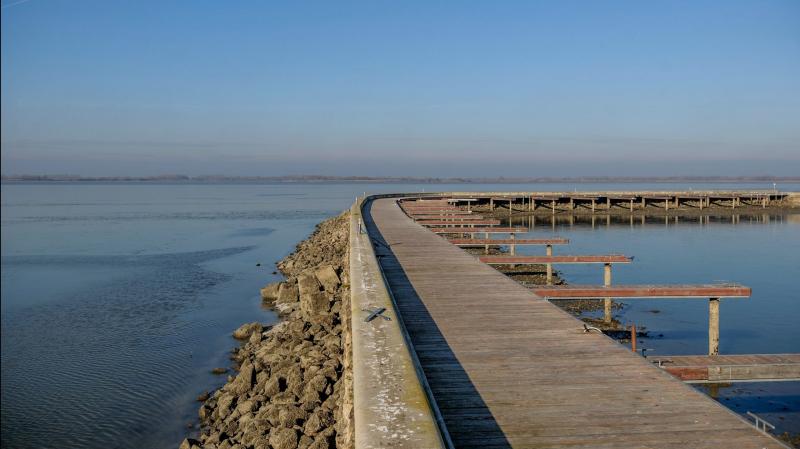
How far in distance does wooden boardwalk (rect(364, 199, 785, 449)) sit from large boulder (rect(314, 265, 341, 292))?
7059 mm

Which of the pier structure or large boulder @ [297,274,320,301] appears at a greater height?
the pier structure

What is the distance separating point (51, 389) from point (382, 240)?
377 inches

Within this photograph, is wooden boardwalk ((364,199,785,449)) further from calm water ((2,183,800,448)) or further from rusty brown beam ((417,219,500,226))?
rusty brown beam ((417,219,500,226))

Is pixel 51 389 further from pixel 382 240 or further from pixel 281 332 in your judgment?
pixel 382 240

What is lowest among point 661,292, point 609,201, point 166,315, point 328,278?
point 166,315

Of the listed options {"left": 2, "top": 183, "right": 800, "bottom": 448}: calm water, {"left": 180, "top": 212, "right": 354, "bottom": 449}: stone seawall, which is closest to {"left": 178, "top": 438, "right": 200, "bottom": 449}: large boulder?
{"left": 180, "top": 212, "right": 354, "bottom": 449}: stone seawall

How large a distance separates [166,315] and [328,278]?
552 cm

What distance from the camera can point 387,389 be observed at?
17.0 feet

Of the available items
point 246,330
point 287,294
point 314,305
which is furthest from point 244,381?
point 287,294

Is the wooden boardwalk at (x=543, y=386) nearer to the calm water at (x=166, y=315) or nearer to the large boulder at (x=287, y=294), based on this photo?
the calm water at (x=166, y=315)

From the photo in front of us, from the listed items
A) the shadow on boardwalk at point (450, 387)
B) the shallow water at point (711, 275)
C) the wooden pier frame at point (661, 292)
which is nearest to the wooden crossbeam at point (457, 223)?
the shallow water at point (711, 275)

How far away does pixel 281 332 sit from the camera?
1448 centimetres

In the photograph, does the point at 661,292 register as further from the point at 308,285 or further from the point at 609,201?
the point at 609,201

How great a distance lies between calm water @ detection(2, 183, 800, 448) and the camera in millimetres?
10768
